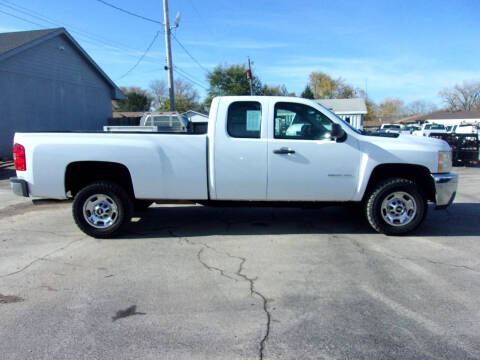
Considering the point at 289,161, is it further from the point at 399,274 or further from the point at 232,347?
the point at 232,347

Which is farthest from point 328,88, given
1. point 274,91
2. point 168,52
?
point 168,52

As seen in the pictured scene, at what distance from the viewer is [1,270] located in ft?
13.9

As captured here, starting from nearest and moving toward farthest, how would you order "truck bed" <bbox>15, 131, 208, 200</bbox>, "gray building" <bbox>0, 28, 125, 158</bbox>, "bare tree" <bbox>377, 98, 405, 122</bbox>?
"truck bed" <bbox>15, 131, 208, 200</bbox> < "gray building" <bbox>0, 28, 125, 158</bbox> < "bare tree" <bbox>377, 98, 405, 122</bbox>

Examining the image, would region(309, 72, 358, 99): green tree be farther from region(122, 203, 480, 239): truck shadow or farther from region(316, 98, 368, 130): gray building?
region(122, 203, 480, 239): truck shadow

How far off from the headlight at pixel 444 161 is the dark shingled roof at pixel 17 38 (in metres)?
18.7

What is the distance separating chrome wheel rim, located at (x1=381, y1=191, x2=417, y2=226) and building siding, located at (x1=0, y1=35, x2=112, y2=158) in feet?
57.5

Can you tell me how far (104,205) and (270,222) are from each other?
8.86 feet

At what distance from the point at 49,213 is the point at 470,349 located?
709cm

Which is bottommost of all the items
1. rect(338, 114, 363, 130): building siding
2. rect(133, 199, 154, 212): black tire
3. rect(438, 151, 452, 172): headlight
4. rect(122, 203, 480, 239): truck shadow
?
rect(122, 203, 480, 239): truck shadow

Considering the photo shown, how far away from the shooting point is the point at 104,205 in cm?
529

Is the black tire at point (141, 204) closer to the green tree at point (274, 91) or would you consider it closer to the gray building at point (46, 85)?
the gray building at point (46, 85)

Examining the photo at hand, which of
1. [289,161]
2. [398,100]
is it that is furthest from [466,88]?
[289,161]

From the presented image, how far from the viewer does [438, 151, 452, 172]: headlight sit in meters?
5.18

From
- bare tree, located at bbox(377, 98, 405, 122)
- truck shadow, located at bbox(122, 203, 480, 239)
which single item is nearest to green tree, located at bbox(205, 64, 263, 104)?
truck shadow, located at bbox(122, 203, 480, 239)
